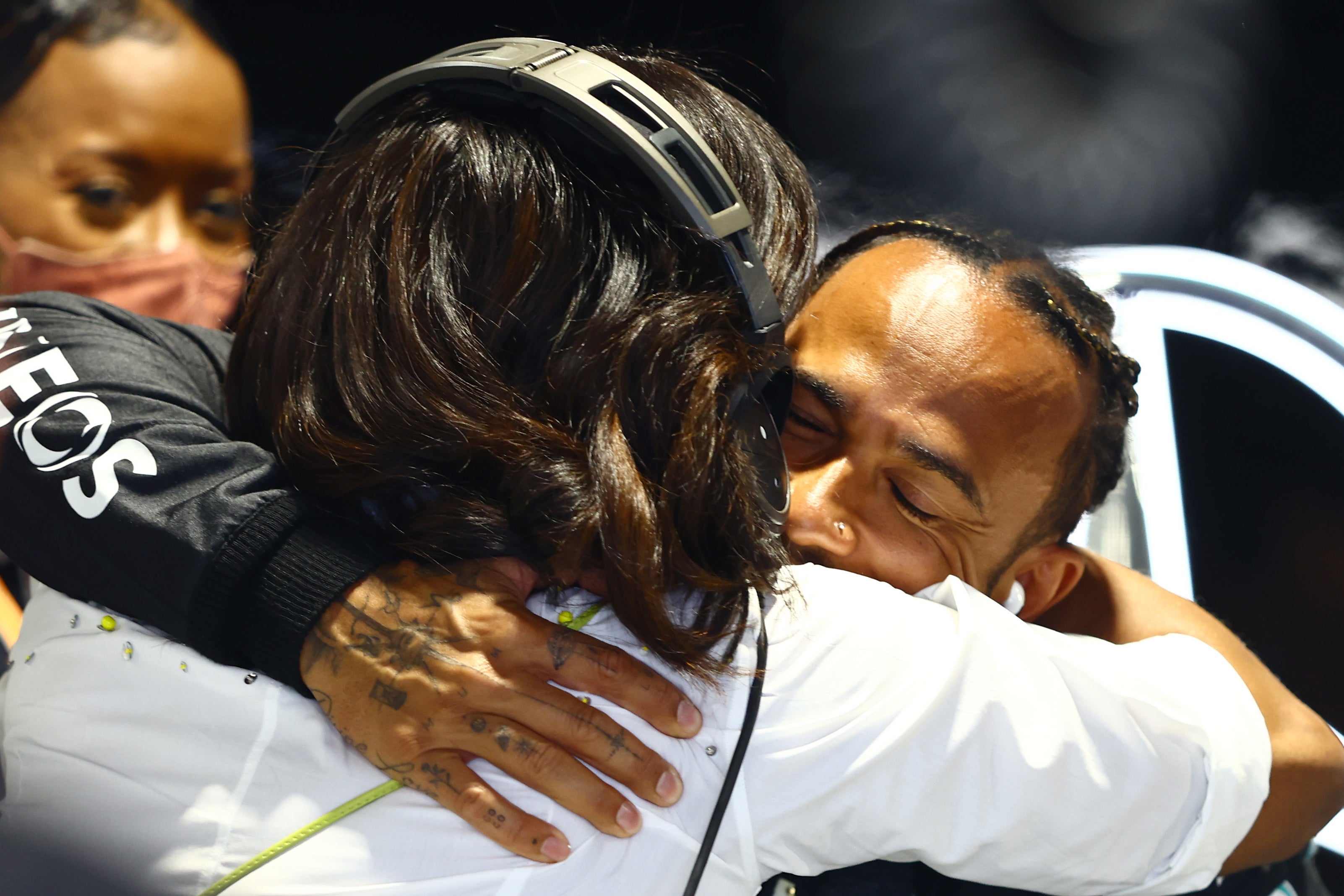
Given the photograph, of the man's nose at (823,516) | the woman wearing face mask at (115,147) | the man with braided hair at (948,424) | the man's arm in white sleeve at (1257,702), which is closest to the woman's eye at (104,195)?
the woman wearing face mask at (115,147)

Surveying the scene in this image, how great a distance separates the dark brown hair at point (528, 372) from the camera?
0.67m

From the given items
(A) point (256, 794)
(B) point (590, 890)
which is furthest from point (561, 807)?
(A) point (256, 794)

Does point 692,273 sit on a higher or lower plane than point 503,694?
higher

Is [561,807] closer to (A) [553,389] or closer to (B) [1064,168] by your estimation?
(A) [553,389]

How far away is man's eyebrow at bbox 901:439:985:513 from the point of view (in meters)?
0.98

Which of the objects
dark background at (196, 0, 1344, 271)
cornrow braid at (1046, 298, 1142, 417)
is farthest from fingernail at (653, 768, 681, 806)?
dark background at (196, 0, 1344, 271)

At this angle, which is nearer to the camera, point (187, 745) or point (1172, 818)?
point (187, 745)

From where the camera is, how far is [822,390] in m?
1.00

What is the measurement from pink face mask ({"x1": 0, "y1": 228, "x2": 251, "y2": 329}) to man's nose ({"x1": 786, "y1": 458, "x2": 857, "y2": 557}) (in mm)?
1313

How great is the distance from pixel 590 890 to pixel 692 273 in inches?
18.4

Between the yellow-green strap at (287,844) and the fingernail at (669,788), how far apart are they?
204 mm

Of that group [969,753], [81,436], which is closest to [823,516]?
[969,753]

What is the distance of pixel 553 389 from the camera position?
70 centimetres

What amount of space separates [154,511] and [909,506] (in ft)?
2.36
